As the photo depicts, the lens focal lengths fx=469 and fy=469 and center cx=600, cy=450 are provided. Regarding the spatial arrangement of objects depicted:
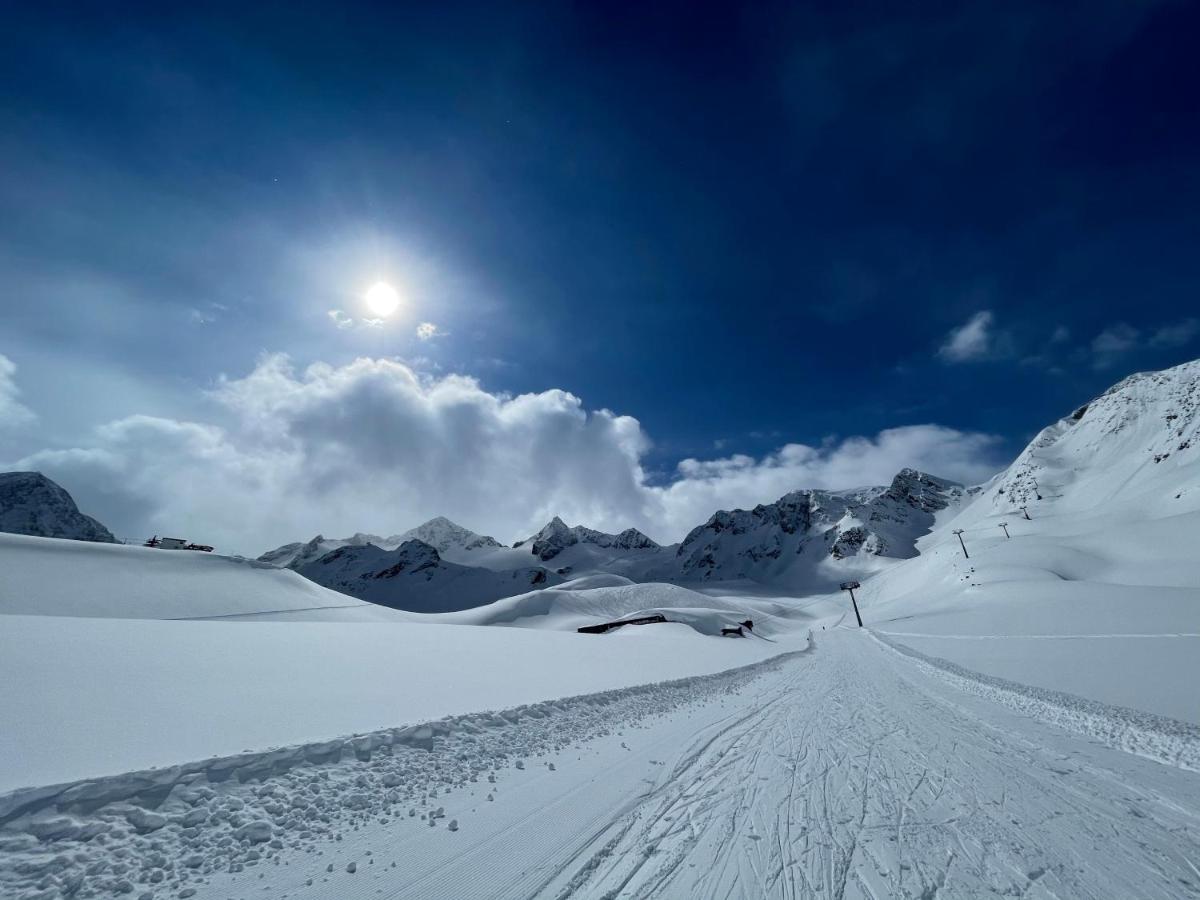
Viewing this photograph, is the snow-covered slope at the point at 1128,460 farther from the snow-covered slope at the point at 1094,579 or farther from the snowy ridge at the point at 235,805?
the snowy ridge at the point at 235,805

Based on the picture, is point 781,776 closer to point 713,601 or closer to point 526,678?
point 526,678

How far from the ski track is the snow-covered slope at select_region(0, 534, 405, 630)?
32064 mm

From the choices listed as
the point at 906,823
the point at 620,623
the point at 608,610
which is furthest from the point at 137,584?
the point at 608,610

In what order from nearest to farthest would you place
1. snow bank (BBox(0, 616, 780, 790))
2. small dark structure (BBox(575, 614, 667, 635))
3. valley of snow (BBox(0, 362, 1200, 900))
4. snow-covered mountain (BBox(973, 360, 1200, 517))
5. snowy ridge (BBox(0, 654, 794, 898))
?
snowy ridge (BBox(0, 654, 794, 898)), valley of snow (BBox(0, 362, 1200, 900)), snow bank (BBox(0, 616, 780, 790)), small dark structure (BBox(575, 614, 667, 635)), snow-covered mountain (BBox(973, 360, 1200, 517))

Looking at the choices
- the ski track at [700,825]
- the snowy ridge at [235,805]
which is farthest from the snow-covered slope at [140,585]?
the ski track at [700,825]

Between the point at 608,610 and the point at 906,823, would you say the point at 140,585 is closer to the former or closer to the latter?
the point at 906,823

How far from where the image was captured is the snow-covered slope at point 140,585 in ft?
91.7

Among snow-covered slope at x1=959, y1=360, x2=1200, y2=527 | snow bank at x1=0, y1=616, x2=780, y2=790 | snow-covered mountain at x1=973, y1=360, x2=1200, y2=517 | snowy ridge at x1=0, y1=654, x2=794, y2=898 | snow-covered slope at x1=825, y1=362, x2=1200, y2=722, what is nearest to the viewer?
snowy ridge at x1=0, y1=654, x2=794, y2=898

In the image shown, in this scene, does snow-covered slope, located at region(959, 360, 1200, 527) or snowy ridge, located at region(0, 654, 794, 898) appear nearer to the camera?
snowy ridge, located at region(0, 654, 794, 898)

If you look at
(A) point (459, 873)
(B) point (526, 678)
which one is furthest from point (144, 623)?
(A) point (459, 873)

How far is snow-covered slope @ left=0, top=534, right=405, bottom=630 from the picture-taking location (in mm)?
27944

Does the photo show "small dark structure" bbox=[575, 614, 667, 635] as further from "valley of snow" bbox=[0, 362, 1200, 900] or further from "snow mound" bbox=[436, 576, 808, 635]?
"valley of snow" bbox=[0, 362, 1200, 900]

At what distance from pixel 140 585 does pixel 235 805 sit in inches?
1571

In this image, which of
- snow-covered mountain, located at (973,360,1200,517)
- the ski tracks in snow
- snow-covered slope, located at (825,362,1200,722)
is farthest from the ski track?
snow-covered mountain, located at (973,360,1200,517)
